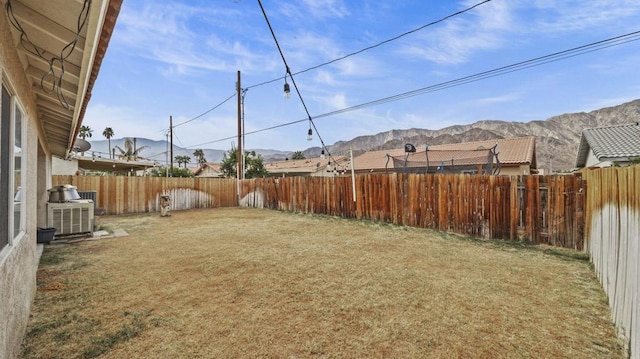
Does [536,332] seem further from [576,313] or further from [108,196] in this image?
[108,196]

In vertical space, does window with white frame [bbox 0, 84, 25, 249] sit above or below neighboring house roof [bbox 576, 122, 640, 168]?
below

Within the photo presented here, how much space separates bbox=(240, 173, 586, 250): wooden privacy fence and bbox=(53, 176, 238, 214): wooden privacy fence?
6.82 meters

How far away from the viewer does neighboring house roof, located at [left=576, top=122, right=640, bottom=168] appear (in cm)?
835

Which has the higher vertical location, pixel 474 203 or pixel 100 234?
pixel 474 203

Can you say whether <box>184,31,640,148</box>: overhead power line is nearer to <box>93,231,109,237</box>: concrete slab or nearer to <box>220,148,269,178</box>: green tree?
<box>93,231,109,237</box>: concrete slab

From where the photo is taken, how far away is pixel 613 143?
31.6 feet

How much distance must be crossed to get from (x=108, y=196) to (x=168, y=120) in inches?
633

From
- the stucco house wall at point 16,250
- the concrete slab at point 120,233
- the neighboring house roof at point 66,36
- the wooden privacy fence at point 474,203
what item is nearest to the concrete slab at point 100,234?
the concrete slab at point 120,233

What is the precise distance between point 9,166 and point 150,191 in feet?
38.0

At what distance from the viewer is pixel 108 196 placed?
37.1 feet

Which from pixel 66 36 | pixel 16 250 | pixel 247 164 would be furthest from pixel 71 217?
pixel 247 164

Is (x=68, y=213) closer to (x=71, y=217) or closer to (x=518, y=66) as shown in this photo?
(x=71, y=217)

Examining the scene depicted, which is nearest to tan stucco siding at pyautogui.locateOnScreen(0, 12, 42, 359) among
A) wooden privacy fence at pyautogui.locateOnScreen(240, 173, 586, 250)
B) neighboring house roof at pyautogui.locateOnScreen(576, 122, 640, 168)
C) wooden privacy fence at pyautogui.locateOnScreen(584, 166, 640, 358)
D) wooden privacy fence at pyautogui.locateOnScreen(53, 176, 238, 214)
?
wooden privacy fence at pyautogui.locateOnScreen(584, 166, 640, 358)

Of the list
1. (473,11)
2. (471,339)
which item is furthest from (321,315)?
(473,11)
